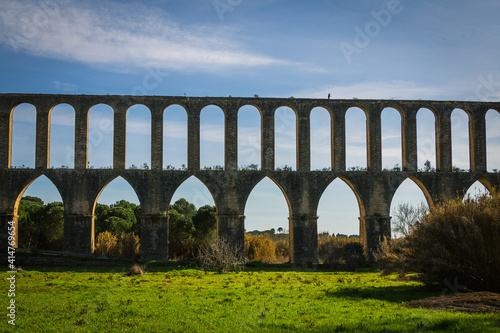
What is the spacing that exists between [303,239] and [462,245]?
1567 centimetres

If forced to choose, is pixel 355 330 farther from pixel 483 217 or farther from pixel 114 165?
pixel 114 165

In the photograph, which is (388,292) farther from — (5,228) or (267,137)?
(5,228)

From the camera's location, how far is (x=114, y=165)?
2964 cm

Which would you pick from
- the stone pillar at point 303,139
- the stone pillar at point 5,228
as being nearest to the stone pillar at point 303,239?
the stone pillar at point 303,139

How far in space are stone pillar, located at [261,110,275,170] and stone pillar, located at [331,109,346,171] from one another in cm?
388

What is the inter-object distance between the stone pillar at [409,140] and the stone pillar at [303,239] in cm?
716

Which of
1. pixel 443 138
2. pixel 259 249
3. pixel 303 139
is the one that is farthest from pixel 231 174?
pixel 443 138

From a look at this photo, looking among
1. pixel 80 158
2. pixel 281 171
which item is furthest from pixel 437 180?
pixel 80 158

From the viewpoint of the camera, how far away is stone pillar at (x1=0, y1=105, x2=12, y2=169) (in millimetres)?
29469

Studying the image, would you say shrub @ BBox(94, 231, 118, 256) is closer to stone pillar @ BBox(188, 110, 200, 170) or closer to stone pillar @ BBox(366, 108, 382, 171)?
stone pillar @ BBox(188, 110, 200, 170)

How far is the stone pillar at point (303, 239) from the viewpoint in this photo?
29.1 m

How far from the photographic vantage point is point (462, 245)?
14.1m

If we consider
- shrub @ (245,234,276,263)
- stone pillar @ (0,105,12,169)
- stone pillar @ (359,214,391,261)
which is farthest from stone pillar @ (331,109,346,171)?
stone pillar @ (0,105,12,169)

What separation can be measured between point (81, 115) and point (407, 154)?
795 inches
